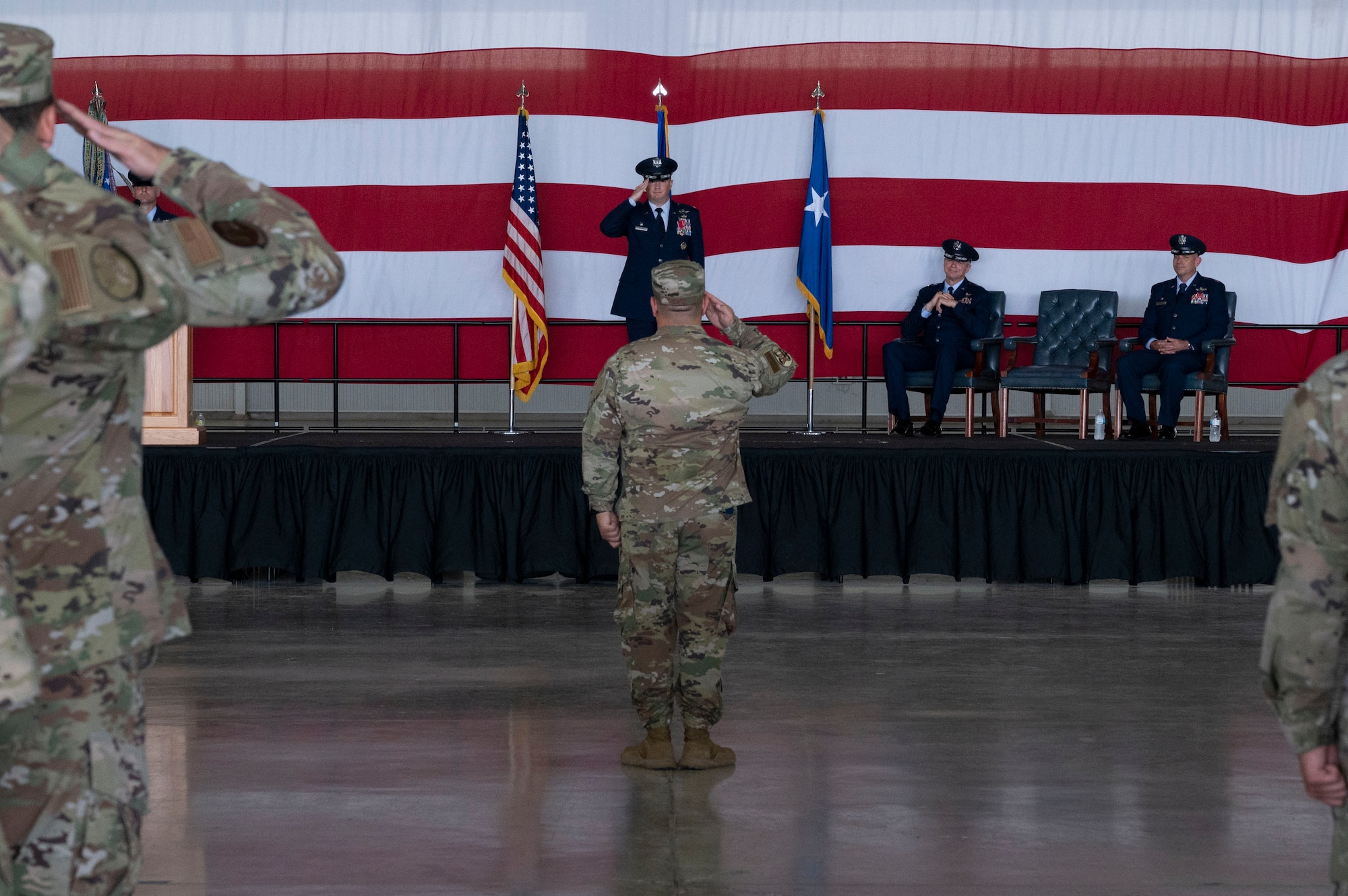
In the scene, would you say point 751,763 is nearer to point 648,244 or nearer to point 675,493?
point 675,493

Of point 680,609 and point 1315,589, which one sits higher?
point 1315,589

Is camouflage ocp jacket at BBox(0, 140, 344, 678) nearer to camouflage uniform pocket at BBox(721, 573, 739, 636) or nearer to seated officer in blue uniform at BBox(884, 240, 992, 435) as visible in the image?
camouflage uniform pocket at BBox(721, 573, 739, 636)

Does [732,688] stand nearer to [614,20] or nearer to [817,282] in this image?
[817,282]

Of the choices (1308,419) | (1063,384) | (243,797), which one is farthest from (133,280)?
(1063,384)

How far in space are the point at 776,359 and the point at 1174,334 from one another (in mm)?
4230

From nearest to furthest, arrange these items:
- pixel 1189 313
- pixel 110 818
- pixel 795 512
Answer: pixel 110 818 < pixel 795 512 < pixel 1189 313

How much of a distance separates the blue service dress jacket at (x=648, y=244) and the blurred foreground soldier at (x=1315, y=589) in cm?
551

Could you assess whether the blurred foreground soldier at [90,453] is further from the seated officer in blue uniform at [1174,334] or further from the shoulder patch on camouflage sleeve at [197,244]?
A: the seated officer in blue uniform at [1174,334]

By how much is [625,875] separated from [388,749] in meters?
1.03

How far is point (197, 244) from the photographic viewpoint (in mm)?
1409

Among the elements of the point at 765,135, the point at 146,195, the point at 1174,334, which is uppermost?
the point at 765,135

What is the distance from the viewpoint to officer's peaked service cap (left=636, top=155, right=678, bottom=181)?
6.66 m

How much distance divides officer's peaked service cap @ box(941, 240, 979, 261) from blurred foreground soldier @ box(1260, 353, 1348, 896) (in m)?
5.97

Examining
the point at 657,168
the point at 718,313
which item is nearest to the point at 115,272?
the point at 718,313
